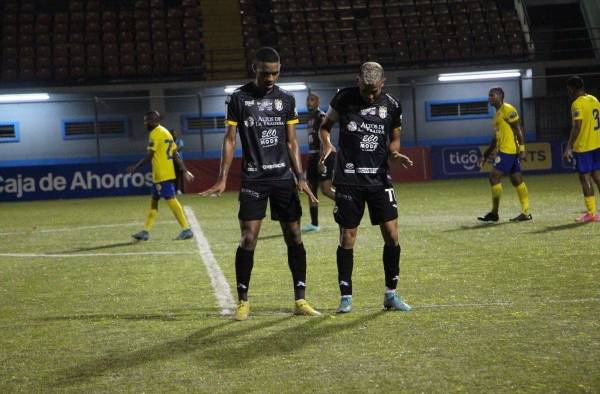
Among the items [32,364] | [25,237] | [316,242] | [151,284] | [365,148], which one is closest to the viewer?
[32,364]

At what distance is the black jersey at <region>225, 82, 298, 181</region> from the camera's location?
8320mm

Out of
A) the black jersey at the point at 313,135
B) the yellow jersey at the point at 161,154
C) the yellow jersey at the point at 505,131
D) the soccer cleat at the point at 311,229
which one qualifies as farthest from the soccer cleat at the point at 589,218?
the yellow jersey at the point at 161,154

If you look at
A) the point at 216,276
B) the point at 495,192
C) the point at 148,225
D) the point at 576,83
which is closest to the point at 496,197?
the point at 495,192

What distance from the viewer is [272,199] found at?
8.48 meters

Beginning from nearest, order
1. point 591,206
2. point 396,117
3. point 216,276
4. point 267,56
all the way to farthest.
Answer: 1. point 267,56
2. point 396,117
3. point 216,276
4. point 591,206

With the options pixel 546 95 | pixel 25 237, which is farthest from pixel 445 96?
→ pixel 25 237

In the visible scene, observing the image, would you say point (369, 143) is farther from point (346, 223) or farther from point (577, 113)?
point (577, 113)

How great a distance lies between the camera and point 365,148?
843cm

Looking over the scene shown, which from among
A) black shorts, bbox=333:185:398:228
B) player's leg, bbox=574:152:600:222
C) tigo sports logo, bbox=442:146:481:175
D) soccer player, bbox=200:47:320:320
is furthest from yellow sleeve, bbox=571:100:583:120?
tigo sports logo, bbox=442:146:481:175

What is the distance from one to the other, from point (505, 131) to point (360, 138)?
8.75 m

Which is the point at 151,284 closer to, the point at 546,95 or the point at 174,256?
the point at 174,256

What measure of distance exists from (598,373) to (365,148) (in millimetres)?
3218

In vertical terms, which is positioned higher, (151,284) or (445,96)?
(445,96)

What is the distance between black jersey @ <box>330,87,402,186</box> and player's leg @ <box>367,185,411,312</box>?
122 mm
